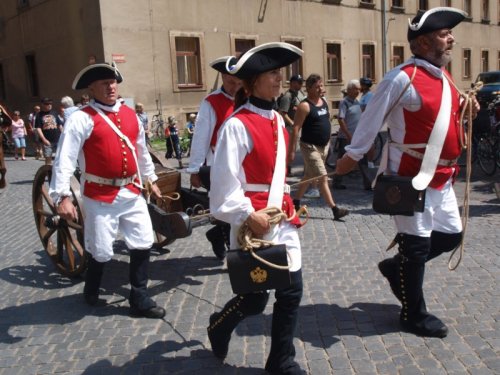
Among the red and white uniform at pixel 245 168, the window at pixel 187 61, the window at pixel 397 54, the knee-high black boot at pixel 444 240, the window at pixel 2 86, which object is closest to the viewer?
the red and white uniform at pixel 245 168

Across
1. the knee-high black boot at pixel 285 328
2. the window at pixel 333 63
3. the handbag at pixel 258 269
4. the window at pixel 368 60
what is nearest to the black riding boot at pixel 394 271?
the knee-high black boot at pixel 285 328

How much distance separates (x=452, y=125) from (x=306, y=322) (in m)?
1.62

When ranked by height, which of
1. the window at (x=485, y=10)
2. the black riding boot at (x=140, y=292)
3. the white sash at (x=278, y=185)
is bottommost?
the black riding boot at (x=140, y=292)

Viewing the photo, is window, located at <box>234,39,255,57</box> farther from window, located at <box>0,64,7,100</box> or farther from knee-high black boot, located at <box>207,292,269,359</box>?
knee-high black boot, located at <box>207,292,269,359</box>

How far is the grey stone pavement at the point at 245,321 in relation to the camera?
3332 millimetres

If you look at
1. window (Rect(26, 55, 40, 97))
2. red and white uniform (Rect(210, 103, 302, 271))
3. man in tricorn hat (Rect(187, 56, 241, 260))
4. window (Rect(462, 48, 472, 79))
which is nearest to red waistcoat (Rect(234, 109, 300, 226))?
red and white uniform (Rect(210, 103, 302, 271))

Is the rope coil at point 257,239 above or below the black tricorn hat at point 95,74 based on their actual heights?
below

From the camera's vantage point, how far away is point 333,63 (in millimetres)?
25047

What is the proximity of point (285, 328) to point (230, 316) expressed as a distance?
34 centimetres

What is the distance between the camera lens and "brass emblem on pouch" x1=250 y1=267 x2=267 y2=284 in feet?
9.30

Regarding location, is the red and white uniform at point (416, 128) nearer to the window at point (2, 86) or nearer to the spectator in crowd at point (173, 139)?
the spectator in crowd at point (173, 139)

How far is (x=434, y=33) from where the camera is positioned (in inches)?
129

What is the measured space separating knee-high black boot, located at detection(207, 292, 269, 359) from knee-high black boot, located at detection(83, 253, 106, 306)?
1.32 meters

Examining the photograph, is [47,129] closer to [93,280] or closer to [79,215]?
[79,215]
